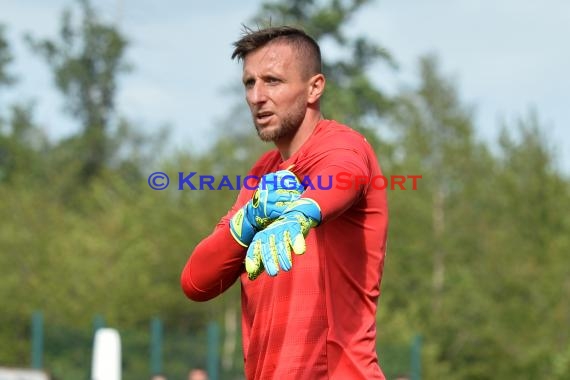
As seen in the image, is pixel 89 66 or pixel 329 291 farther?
pixel 89 66

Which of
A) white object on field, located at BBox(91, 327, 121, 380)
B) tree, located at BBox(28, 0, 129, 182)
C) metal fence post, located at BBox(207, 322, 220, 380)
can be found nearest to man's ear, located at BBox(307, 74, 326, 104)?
white object on field, located at BBox(91, 327, 121, 380)

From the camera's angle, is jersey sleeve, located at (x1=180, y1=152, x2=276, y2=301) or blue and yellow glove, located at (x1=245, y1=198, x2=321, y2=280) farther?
jersey sleeve, located at (x1=180, y1=152, x2=276, y2=301)

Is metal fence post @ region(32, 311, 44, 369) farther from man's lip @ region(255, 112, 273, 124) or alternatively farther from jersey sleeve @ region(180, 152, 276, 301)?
man's lip @ region(255, 112, 273, 124)

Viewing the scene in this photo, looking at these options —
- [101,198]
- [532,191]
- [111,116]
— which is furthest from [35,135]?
[532,191]

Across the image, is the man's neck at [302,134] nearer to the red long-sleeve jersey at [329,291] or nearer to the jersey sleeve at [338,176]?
the red long-sleeve jersey at [329,291]

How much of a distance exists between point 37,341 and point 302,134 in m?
19.2

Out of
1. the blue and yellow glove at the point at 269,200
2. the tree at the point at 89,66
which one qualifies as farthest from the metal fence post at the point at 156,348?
the tree at the point at 89,66

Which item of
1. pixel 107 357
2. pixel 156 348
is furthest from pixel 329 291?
pixel 156 348

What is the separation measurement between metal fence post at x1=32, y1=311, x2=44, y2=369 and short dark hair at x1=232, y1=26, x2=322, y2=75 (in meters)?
18.7

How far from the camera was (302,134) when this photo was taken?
416cm

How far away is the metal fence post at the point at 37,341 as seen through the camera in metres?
22.1

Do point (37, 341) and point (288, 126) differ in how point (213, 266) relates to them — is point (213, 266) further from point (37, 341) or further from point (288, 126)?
point (37, 341)

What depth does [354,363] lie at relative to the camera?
13.0 feet

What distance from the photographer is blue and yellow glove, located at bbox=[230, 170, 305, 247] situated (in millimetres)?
3652
